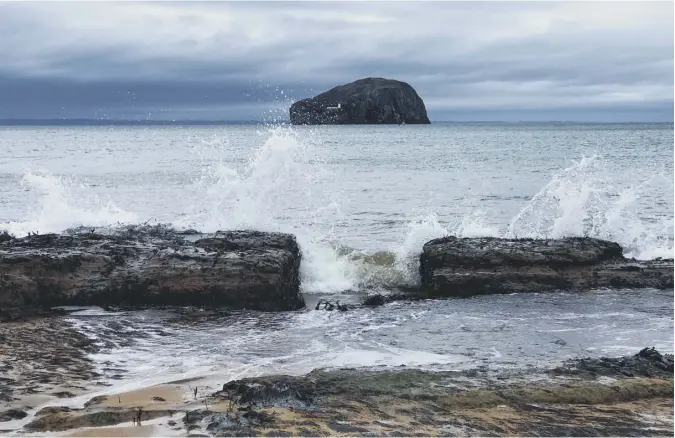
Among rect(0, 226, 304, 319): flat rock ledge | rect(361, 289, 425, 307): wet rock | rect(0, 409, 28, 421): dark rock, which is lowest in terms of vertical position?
rect(361, 289, 425, 307): wet rock

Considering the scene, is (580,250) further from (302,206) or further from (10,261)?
(302,206)

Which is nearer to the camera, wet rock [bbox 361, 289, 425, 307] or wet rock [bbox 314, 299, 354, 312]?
wet rock [bbox 314, 299, 354, 312]

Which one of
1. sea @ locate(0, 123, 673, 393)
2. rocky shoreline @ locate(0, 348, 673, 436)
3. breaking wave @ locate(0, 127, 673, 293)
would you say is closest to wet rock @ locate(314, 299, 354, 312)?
sea @ locate(0, 123, 673, 393)

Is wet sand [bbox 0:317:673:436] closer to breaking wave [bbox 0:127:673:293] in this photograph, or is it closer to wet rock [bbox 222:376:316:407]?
wet rock [bbox 222:376:316:407]

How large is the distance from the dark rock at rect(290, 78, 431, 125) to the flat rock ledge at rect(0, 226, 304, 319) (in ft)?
392

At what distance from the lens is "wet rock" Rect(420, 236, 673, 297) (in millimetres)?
10719

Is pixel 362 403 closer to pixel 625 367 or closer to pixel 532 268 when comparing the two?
pixel 625 367

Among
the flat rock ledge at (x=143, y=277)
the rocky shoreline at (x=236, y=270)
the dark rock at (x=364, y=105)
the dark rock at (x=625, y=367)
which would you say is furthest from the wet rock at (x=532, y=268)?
the dark rock at (x=364, y=105)

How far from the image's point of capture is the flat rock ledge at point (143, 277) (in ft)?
30.8

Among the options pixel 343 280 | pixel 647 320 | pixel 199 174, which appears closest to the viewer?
pixel 647 320

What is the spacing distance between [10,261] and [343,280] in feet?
18.4

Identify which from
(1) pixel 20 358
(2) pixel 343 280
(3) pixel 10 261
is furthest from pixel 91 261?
(2) pixel 343 280

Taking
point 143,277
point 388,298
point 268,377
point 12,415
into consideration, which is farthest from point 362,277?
point 12,415

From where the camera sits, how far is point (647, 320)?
29.8ft
